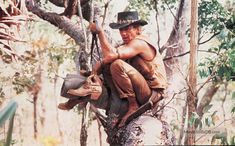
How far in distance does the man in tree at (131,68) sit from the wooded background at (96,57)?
34cm

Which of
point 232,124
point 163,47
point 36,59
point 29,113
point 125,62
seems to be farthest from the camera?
point 29,113

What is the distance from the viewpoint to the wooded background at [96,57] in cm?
262

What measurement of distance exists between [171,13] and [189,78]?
32.2 inches

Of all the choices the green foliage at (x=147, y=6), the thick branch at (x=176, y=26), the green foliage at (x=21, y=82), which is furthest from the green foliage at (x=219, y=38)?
the green foliage at (x=21, y=82)

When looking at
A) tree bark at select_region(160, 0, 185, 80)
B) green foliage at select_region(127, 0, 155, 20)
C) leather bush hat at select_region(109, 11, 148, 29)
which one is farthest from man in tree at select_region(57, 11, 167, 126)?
green foliage at select_region(127, 0, 155, 20)

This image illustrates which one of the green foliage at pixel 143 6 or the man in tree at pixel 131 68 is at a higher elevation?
the green foliage at pixel 143 6

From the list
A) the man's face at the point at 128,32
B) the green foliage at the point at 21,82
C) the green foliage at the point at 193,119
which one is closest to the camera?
the man's face at the point at 128,32

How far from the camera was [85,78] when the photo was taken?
2230 mm

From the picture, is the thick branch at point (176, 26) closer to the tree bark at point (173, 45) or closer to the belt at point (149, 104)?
the tree bark at point (173, 45)

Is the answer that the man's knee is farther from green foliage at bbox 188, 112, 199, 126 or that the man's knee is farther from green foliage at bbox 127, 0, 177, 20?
green foliage at bbox 127, 0, 177, 20

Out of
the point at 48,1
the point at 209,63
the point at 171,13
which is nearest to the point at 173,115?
the point at 209,63

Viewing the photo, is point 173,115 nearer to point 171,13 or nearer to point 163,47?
point 163,47

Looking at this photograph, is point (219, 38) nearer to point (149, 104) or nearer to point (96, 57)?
point (96, 57)

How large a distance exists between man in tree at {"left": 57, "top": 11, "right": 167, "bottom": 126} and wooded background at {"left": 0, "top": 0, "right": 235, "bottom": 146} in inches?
13.5
